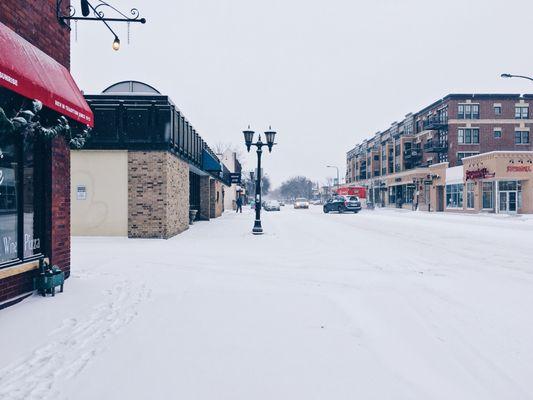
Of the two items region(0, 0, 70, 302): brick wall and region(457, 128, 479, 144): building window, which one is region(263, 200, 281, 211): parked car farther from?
region(0, 0, 70, 302): brick wall

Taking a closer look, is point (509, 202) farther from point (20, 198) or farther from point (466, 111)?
point (20, 198)

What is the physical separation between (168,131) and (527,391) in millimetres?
13536

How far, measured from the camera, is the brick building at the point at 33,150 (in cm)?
546

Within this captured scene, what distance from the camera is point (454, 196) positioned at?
43688 millimetres

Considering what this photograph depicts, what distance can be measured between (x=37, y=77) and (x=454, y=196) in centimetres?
4553

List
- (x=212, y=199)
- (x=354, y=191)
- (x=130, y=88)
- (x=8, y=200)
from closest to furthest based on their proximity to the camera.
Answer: (x=8, y=200), (x=130, y=88), (x=212, y=199), (x=354, y=191)

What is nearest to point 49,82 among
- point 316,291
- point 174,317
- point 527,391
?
point 174,317

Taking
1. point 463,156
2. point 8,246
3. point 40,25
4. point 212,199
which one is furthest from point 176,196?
point 463,156

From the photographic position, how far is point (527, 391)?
340cm

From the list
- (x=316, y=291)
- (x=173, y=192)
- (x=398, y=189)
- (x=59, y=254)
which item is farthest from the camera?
(x=398, y=189)

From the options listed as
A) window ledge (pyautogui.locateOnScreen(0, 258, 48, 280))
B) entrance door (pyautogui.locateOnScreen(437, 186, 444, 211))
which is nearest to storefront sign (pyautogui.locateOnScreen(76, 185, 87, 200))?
window ledge (pyautogui.locateOnScreen(0, 258, 48, 280))

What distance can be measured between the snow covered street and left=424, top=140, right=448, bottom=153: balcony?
44551mm

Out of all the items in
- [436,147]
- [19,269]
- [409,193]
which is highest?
[436,147]

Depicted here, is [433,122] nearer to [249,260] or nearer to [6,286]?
[249,260]
